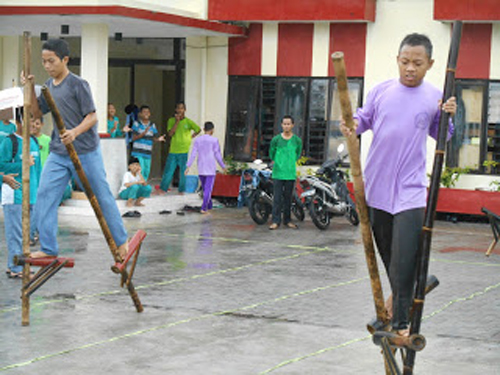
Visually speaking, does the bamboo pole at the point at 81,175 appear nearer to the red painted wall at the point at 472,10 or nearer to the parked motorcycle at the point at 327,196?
the parked motorcycle at the point at 327,196

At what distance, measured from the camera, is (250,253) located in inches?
552

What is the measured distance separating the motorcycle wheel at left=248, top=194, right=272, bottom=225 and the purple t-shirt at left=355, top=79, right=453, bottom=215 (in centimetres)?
1125

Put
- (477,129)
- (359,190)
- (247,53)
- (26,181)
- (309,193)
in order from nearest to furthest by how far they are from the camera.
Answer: (359,190), (26,181), (309,193), (477,129), (247,53)

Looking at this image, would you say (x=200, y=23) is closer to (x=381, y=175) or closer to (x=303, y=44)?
(x=303, y=44)

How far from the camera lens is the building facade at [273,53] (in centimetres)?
1922

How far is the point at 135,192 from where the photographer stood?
19.0m

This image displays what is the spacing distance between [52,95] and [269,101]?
524 inches

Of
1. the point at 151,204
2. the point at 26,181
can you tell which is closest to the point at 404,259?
the point at 26,181

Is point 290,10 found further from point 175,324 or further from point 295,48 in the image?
point 175,324

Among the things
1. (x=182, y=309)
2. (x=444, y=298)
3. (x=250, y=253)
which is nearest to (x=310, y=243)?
A: (x=250, y=253)

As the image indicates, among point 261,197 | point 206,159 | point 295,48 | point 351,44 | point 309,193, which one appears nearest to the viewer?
point 309,193

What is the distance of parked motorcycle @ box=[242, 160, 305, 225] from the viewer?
17922mm

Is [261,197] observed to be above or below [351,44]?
below

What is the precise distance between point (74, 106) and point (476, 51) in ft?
41.4
